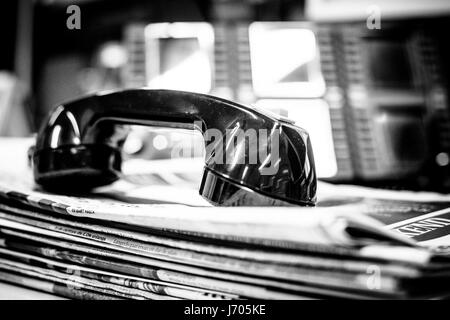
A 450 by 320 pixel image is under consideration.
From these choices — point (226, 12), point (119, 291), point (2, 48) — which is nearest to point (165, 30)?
point (226, 12)

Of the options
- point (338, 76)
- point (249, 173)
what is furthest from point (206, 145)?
point (338, 76)

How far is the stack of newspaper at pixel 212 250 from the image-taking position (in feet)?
0.63

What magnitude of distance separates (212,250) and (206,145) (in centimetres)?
11

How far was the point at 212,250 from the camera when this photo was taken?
0.75 feet

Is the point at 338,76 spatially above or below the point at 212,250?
above

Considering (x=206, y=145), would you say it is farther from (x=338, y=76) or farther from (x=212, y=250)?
(x=338, y=76)

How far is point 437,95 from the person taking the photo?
676 millimetres

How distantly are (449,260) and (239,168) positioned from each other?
135 millimetres

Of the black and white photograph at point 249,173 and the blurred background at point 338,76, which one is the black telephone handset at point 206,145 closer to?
the black and white photograph at point 249,173

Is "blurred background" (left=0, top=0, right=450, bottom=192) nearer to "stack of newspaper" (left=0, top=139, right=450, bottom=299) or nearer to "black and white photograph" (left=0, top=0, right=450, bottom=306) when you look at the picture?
"black and white photograph" (left=0, top=0, right=450, bottom=306)

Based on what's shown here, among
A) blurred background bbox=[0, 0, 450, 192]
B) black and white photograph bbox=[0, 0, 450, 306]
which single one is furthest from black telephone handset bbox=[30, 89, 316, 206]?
blurred background bbox=[0, 0, 450, 192]

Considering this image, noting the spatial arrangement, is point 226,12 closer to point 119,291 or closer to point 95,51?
point 95,51

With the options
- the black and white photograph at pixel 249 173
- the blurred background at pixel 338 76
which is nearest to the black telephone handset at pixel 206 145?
the black and white photograph at pixel 249 173

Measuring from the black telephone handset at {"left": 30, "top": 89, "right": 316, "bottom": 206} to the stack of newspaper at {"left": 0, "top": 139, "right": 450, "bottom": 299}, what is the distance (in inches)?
1.3
